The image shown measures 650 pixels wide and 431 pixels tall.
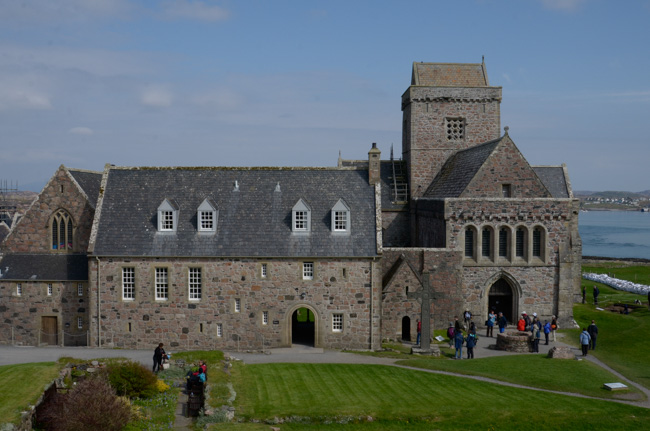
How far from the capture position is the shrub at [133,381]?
2394 centimetres

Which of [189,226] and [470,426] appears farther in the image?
[189,226]

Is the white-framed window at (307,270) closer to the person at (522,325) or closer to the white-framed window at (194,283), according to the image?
the white-framed window at (194,283)

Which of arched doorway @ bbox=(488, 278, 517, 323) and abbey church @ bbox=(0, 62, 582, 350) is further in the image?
arched doorway @ bbox=(488, 278, 517, 323)

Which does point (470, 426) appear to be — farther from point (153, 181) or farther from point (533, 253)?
point (153, 181)

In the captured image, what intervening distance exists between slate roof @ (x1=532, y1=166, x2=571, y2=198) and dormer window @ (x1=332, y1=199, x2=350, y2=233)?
69.1 ft

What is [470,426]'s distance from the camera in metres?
20.4

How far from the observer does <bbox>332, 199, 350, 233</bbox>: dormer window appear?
3434 centimetres

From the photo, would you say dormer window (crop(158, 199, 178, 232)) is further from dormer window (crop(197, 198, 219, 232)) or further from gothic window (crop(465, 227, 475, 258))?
gothic window (crop(465, 227, 475, 258))

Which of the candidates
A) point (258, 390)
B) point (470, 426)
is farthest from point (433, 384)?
point (258, 390)

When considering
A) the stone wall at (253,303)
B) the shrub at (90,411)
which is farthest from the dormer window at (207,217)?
the shrub at (90,411)

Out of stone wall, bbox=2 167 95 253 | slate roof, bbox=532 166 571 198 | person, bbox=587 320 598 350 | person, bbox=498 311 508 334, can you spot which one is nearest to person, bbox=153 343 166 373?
stone wall, bbox=2 167 95 253

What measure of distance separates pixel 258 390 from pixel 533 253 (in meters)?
22.0

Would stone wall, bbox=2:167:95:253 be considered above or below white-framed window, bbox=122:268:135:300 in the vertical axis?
above

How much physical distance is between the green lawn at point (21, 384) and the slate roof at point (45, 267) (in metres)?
7.98
